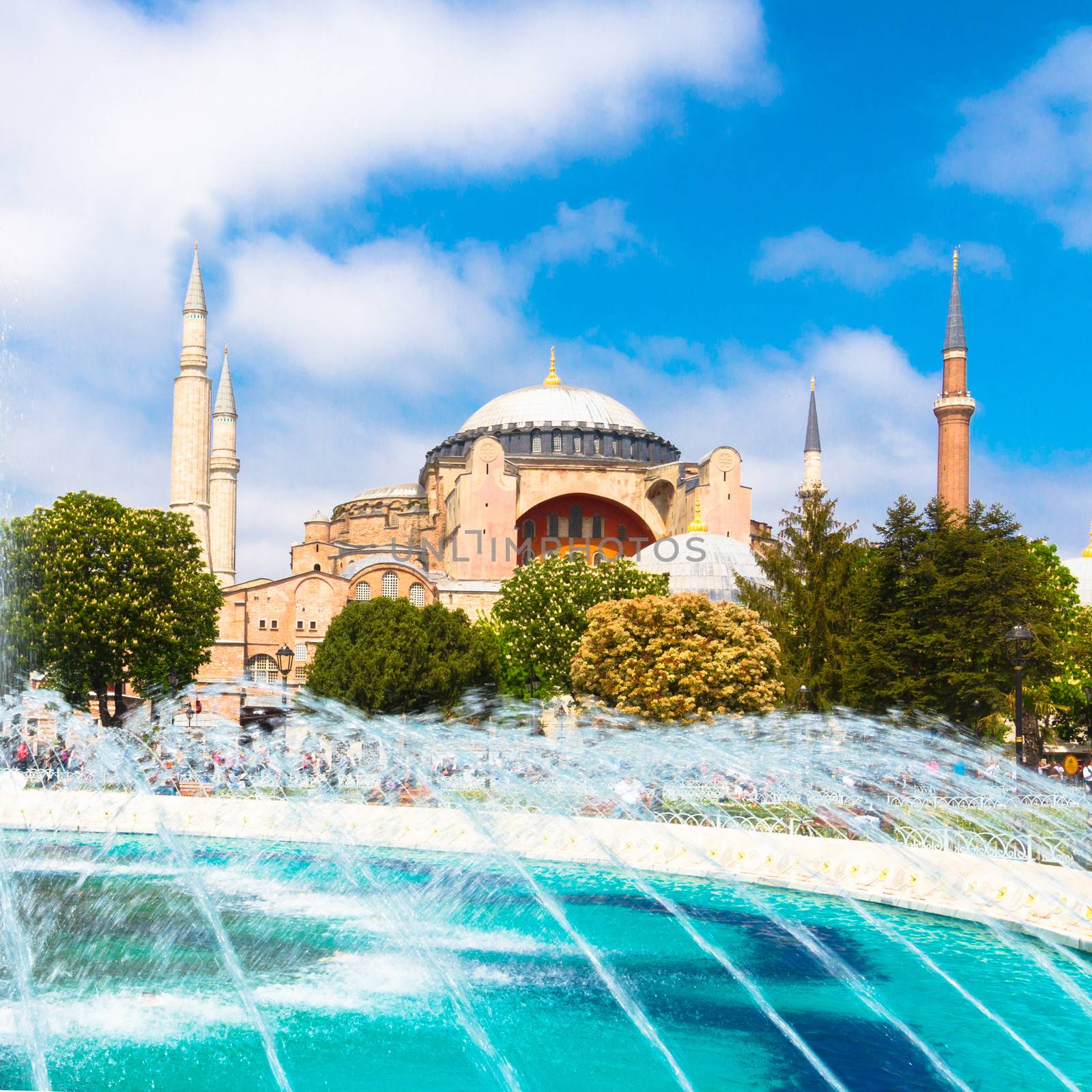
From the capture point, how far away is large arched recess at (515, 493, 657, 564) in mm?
54219

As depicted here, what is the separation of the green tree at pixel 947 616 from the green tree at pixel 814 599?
1.09m

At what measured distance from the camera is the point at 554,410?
194 ft

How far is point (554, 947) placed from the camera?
429 inches

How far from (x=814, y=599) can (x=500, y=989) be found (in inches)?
803

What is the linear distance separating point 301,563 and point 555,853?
4084 cm

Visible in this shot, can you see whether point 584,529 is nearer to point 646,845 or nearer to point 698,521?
point 698,521

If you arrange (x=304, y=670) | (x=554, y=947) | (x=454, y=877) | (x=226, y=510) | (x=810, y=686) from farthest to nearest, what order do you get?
(x=226, y=510)
(x=304, y=670)
(x=810, y=686)
(x=454, y=877)
(x=554, y=947)

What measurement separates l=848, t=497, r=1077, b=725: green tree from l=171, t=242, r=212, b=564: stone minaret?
86.6 feet

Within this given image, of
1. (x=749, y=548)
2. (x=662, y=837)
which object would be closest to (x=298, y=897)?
(x=662, y=837)

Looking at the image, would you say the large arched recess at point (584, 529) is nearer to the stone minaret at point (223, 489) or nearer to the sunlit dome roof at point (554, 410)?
the sunlit dome roof at point (554, 410)

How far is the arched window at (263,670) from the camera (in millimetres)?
44406

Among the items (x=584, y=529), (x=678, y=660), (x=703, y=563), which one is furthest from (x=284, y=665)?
(x=678, y=660)

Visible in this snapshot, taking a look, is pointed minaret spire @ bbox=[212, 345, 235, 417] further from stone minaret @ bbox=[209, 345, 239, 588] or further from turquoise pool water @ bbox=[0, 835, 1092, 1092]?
turquoise pool water @ bbox=[0, 835, 1092, 1092]

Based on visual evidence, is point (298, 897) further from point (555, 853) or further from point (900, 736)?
point (900, 736)
